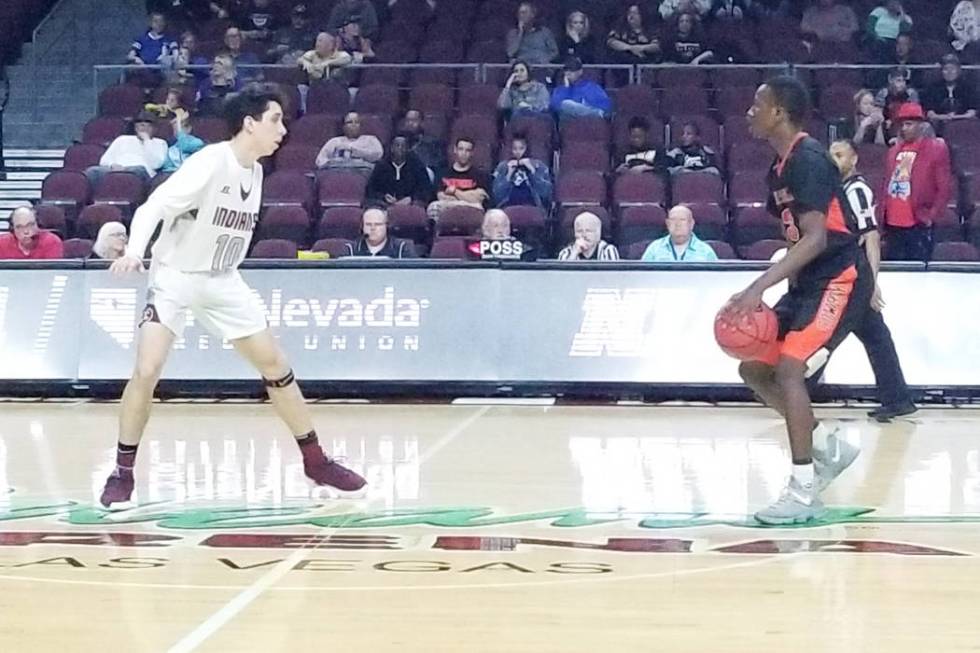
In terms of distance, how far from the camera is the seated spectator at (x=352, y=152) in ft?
52.1

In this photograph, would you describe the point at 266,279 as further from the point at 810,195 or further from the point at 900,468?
the point at 810,195

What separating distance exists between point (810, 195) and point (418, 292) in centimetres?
581

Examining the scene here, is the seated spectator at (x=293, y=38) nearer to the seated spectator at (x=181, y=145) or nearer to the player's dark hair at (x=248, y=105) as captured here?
the seated spectator at (x=181, y=145)

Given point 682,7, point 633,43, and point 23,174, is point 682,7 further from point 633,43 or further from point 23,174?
point 23,174

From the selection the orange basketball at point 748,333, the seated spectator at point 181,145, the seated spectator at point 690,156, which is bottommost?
the orange basketball at point 748,333

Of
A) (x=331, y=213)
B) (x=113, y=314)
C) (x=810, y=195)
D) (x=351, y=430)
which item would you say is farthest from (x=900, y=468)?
(x=331, y=213)

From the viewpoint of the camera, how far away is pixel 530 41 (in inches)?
708

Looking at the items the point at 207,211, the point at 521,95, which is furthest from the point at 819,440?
the point at 521,95

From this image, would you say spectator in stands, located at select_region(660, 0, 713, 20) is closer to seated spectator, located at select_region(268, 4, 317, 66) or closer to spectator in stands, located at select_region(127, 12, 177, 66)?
seated spectator, located at select_region(268, 4, 317, 66)

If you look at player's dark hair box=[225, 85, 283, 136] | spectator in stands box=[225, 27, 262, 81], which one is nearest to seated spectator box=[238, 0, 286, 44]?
spectator in stands box=[225, 27, 262, 81]

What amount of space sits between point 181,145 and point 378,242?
383cm

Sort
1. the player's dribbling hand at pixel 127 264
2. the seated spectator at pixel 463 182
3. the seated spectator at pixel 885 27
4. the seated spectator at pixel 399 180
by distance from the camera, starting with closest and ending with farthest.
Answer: the player's dribbling hand at pixel 127 264, the seated spectator at pixel 463 182, the seated spectator at pixel 399 180, the seated spectator at pixel 885 27

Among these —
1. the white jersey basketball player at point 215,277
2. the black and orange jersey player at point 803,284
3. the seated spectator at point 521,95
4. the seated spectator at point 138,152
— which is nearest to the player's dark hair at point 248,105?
the white jersey basketball player at point 215,277

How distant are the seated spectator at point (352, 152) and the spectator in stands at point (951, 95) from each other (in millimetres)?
5504
